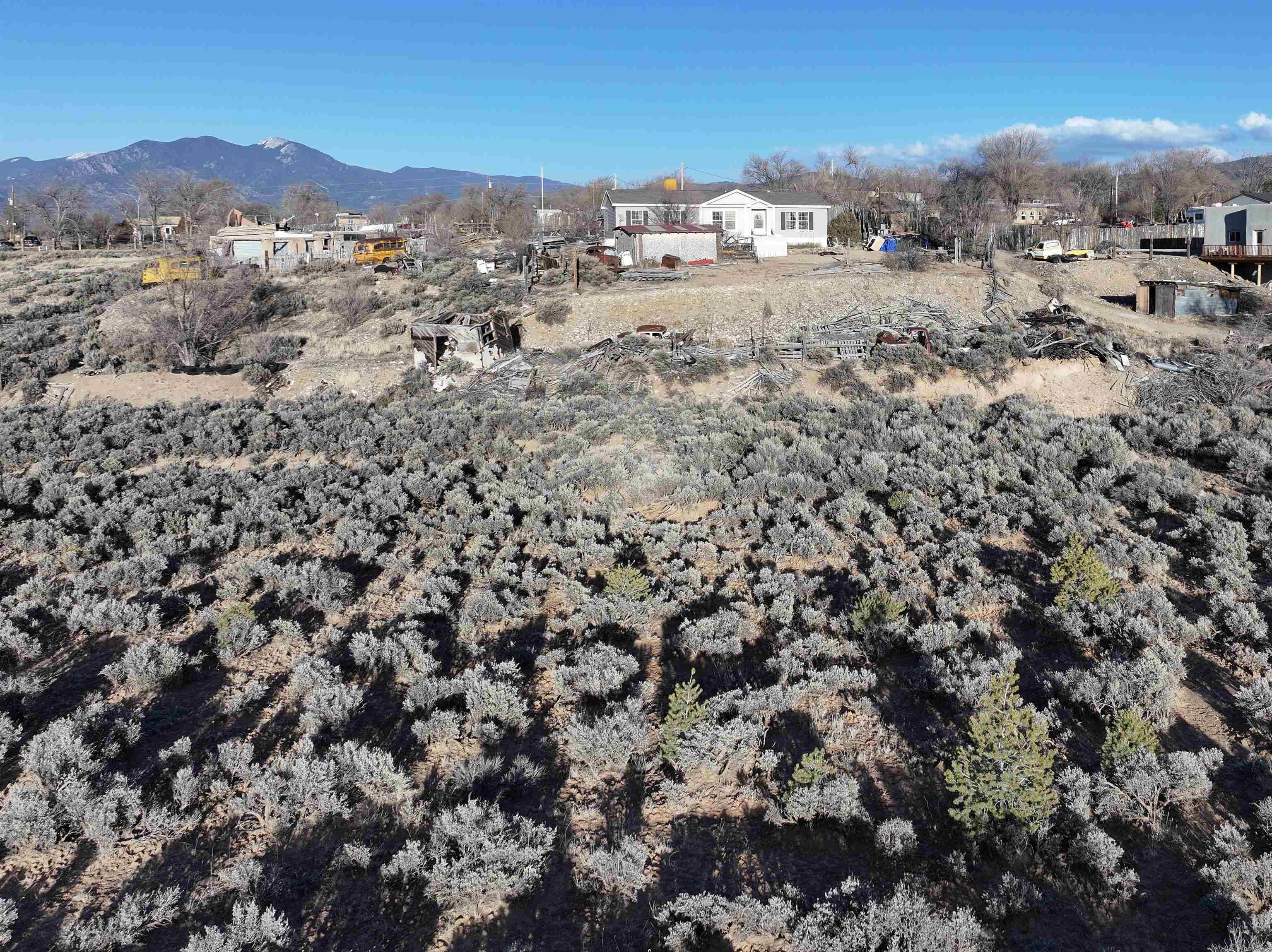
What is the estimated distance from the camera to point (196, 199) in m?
83.3

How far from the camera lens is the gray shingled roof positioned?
4862cm

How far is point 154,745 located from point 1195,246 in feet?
194

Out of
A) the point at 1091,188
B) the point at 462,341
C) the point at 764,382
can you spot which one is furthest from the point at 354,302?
the point at 1091,188

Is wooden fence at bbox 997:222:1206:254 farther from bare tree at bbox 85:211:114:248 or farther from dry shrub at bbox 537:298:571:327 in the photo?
bare tree at bbox 85:211:114:248

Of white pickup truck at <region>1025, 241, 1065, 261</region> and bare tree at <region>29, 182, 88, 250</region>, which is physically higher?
bare tree at <region>29, 182, 88, 250</region>

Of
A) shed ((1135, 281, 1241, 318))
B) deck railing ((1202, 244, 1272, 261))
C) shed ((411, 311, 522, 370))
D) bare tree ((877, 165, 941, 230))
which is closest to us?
shed ((411, 311, 522, 370))

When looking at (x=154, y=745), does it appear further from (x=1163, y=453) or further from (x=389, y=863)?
(x=1163, y=453)

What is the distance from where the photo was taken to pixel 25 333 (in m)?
33.8

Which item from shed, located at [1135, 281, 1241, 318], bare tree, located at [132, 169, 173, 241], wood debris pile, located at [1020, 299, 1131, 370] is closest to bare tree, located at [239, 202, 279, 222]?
bare tree, located at [132, 169, 173, 241]

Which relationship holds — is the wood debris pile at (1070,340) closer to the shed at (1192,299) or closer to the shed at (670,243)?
the shed at (1192,299)

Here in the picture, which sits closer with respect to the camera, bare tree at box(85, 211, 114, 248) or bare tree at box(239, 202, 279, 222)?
Answer: bare tree at box(85, 211, 114, 248)

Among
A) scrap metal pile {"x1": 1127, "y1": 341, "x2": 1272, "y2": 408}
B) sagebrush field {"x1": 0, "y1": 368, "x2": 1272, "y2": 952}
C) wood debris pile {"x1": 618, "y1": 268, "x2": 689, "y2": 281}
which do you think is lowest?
sagebrush field {"x1": 0, "y1": 368, "x2": 1272, "y2": 952}

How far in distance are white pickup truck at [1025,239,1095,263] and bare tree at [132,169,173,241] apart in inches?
2949

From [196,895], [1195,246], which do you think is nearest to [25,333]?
[196,895]
